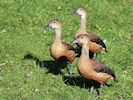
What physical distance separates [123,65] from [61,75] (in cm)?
182

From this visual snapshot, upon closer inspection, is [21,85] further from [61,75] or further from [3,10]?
[3,10]

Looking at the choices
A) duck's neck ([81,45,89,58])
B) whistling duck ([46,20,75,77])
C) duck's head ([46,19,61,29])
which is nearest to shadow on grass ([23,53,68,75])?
whistling duck ([46,20,75,77])

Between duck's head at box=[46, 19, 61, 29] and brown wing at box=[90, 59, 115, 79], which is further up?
duck's head at box=[46, 19, 61, 29]

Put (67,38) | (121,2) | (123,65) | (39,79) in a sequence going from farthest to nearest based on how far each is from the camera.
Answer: (121,2) < (67,38) < (123,65) < (39,79)

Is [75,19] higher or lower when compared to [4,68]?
higher

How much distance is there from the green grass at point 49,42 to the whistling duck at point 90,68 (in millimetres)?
553

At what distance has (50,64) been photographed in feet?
36.5

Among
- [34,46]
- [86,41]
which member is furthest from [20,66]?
[86,41]

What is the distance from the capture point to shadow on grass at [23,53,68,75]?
10.9 metres

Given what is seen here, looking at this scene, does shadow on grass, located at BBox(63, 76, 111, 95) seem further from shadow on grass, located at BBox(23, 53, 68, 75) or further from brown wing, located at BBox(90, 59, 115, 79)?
brown wing, located at BBox(90, 59, 115, 79)

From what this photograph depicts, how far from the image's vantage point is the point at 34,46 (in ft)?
39.4

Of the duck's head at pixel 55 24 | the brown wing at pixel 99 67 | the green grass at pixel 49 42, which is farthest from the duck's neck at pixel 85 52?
the duck's head at pixel 55 24

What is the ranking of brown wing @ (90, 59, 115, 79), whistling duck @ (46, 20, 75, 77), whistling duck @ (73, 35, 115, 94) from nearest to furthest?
whistling duck @ (73, 35, 115, 94)
brown wing @ (90, 59, 115, 79)
whistling duck @ (46, 20, 75, 77)

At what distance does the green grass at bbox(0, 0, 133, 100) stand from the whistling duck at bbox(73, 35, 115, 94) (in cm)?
55
